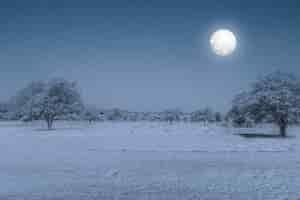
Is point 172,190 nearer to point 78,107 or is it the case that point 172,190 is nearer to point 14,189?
point 14,189

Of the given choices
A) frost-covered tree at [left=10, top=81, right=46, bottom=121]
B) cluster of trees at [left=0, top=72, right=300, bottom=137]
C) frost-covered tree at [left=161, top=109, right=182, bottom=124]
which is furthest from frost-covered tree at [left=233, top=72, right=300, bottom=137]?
frost-covered tree at [left=161, top=109, right=182, bottom=124]

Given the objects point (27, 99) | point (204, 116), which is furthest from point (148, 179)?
point (204, 116)

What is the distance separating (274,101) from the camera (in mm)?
38375

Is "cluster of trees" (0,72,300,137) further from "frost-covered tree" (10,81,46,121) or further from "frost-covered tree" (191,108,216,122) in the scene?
"frost-covered tree" (191,108,216,122)

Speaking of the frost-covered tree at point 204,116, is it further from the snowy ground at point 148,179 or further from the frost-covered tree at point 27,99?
the snowy ground at point 148,179

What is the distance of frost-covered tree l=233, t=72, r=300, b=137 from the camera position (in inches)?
1528

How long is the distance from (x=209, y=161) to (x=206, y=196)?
26.0 ft

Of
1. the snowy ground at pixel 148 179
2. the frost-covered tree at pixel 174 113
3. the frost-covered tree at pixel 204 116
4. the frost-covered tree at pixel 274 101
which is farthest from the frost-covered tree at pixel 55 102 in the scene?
the frost-covered tree at pixel 174 113

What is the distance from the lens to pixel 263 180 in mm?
11672

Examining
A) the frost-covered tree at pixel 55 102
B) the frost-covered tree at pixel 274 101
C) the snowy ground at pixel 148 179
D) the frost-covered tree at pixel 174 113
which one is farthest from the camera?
the frost-covered tree at pixel 174 113

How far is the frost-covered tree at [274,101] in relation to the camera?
38812 millimetres

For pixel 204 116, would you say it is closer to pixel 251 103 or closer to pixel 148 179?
pixel 251 103

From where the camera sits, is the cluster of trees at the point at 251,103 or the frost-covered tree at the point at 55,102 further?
the frost-covered tree at the point at 55,102

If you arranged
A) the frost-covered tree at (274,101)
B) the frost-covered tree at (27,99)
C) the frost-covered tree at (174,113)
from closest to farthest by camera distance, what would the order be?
the frost-covered tree at (274,101) → the frost-covered tree at (27,99) → the frost-covered tree at (174,113)
